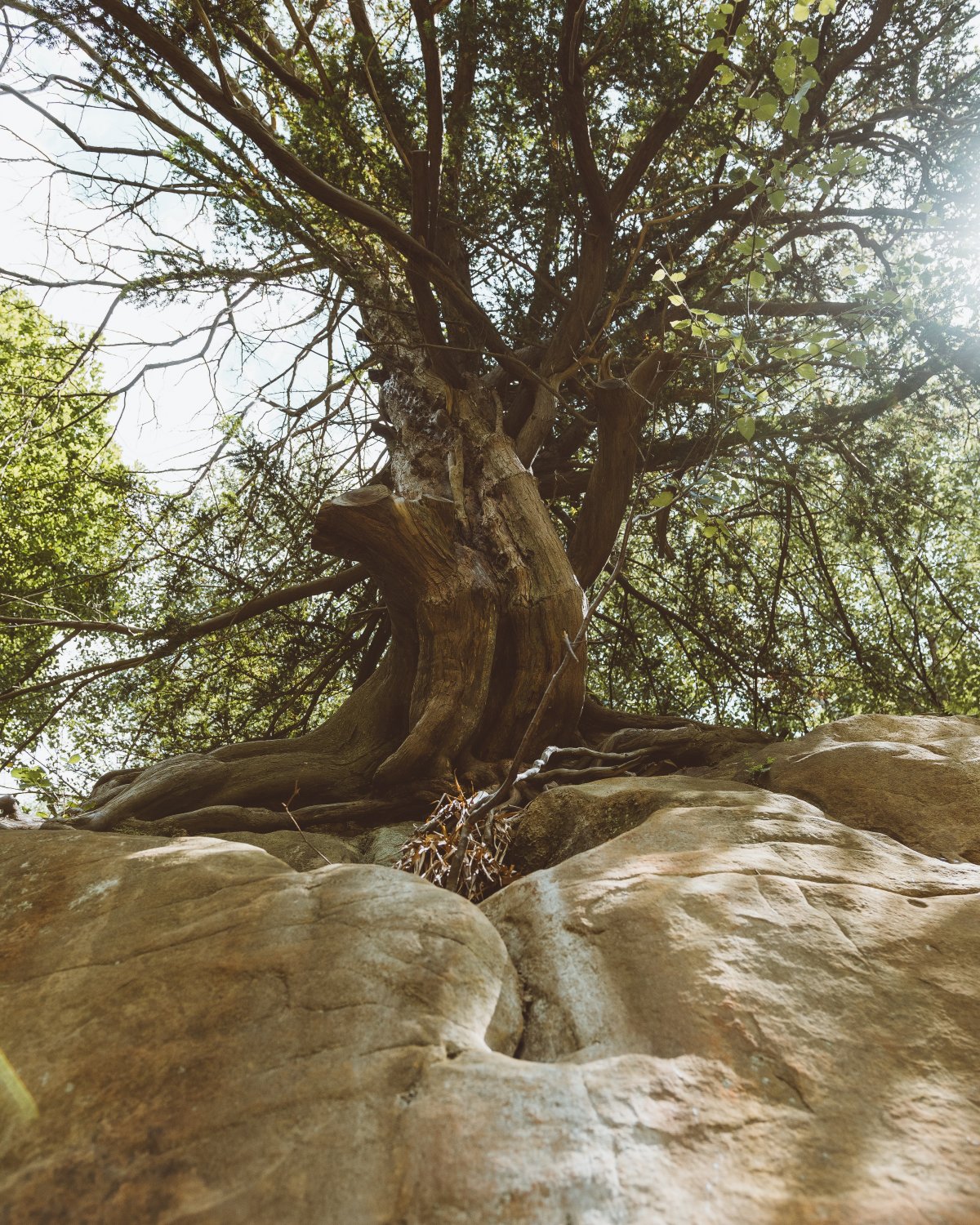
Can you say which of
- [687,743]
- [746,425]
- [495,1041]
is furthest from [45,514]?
[495,1041]

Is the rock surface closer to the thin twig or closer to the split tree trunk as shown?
the thin twig

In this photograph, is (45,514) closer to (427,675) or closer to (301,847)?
(427,675)

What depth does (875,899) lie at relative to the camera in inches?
78.7

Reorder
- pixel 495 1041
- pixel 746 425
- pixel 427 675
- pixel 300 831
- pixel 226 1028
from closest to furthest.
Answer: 1. pixel 226 1028
2. pixel 495 1041
3. pixel 746 425
4. pixel 300 831
5. pixel 427 675

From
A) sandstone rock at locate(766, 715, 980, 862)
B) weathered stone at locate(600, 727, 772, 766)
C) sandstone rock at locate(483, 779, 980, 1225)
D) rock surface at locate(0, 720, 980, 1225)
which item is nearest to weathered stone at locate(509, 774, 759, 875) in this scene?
sandstone rock at locate(766, 715, 980, 862)

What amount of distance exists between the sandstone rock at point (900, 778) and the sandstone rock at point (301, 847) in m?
1.98

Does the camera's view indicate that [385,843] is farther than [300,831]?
Yes

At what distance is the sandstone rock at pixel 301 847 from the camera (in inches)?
123

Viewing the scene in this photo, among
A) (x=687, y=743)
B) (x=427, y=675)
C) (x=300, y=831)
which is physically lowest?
(x=300, y=831)

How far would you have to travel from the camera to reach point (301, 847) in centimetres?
325

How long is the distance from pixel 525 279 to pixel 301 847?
5.28m

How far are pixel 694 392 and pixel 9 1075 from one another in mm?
4728

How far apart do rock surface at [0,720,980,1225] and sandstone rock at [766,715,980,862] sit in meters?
0.51

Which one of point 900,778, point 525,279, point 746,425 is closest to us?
point 746,425
